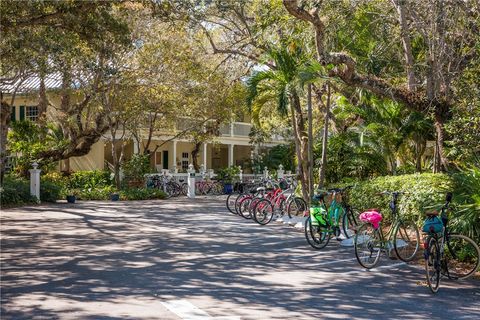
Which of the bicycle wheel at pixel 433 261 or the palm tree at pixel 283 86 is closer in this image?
Answer: the bicycle wheel at pixel 433 261

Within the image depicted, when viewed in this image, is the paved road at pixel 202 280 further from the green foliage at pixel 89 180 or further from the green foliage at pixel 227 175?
the green foliage at pixel 227 175

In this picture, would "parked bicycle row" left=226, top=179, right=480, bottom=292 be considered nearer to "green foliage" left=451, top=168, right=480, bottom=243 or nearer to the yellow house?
"green foliage" left=451, top=168, right=480, bottom=243

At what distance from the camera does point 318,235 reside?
38.7 feet

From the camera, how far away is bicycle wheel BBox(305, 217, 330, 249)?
11.6m

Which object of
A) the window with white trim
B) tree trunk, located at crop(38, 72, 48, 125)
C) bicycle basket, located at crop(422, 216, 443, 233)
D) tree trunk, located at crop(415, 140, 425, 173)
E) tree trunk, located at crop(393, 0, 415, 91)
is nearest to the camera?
bicycle basket, located at crop(422, 216, 443, 233)

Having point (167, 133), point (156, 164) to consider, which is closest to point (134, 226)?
point (167, 133)

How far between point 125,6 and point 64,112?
48.9 ft

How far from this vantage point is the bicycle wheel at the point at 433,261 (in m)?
7.93

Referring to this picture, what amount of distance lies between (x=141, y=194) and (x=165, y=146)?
13376mm

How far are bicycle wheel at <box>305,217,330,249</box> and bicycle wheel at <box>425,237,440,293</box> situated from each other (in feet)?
12.0

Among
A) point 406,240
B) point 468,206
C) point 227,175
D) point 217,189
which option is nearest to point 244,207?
point 406,240

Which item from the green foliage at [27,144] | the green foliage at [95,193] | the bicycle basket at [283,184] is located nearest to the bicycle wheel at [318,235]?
the bicycle basket at [283,184]

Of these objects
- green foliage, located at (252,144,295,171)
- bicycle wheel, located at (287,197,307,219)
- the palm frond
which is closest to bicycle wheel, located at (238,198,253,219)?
bicycle wheel, located at (287,197,307,219)

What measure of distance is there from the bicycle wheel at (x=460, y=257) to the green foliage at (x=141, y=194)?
1811 cm
